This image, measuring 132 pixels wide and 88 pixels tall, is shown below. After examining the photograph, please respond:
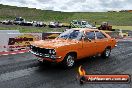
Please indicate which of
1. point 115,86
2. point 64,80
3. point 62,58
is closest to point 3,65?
point 62,58

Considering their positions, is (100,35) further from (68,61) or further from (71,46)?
(68,61)

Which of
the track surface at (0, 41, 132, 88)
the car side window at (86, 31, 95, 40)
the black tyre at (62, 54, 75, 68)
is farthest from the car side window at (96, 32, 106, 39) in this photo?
the black tyre at (62, 54, 75, 68)

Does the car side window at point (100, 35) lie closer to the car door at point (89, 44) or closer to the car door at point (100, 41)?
the car door at point (100, 41)

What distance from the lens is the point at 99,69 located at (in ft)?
40.1

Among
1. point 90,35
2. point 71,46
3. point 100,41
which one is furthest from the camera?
point 100,41

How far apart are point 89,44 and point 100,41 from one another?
120 cm

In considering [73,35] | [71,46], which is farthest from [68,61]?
[73,35]

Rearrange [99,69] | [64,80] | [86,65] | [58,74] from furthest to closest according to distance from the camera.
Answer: [86,65] → [99,69] → [58,74] → [64,80]

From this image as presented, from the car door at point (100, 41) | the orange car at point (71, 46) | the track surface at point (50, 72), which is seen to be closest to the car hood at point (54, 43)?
the orange car at point (71, 46)

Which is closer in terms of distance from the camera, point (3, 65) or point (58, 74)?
point (58, 74)

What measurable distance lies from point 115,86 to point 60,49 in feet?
9.79

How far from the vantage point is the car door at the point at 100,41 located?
1400 centimetres

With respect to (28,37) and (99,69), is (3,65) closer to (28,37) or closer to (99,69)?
(99,69)

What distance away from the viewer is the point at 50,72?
1130 centimetres
